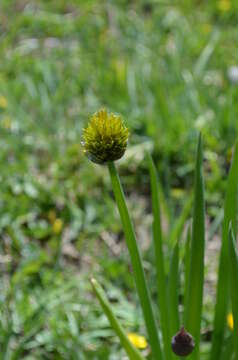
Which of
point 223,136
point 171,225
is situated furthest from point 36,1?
point 171,225

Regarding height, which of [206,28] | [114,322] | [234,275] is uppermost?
[206,28]

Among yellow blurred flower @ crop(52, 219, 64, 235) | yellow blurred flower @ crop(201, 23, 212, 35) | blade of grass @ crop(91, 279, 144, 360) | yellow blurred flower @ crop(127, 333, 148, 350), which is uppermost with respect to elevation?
yellow blurred flower @ crop(201, 23, 212, 35)

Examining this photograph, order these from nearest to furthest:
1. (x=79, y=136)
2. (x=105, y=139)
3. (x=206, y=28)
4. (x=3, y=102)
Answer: (x=105, y=139) < (x=79, y=136) < (x=3, y=102) < (x=206, y=28)

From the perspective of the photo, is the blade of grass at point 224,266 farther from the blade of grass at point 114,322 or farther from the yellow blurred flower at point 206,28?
the yellow blurred flower at point 206,28

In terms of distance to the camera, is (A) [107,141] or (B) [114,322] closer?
(A) [107,141]

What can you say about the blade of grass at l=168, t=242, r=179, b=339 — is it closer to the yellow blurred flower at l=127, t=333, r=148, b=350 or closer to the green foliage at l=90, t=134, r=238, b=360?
the green foliage at l=90, t=134, r=238, b=360

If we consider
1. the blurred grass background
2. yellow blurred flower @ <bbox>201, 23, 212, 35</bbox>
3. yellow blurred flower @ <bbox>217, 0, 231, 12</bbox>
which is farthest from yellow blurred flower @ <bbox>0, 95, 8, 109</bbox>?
yellow blurred flower @ <bbox>217, 0, 231, 12</bbox>

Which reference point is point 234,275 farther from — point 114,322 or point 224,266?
point 114,322

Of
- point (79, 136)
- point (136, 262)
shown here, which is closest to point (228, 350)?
point (136, 262)
